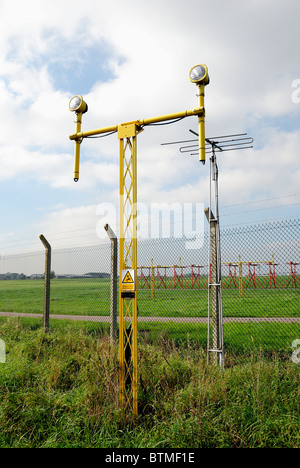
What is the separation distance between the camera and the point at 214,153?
5414 millimetres

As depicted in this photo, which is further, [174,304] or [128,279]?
[174,304]

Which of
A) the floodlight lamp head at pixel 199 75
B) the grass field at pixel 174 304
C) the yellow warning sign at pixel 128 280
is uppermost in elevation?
the floodlight lamp head at pixel 199 75

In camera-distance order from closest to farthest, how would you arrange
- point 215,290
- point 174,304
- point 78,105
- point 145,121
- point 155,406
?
point 155,406
point 145,121
point 78,105
point 215,290
point 174,304

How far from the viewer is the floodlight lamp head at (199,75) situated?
3818mm

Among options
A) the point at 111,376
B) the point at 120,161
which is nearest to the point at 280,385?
the point at 111,376

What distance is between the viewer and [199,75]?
3.85 m

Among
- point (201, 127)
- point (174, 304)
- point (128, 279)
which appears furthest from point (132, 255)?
point (174, 304)

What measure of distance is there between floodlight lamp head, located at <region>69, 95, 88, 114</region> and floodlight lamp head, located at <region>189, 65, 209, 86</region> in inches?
59.6

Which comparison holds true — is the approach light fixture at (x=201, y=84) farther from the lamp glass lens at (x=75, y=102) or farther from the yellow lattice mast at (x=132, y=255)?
the lamp glass lens at (x=75, y=102)

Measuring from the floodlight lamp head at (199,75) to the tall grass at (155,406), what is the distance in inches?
129

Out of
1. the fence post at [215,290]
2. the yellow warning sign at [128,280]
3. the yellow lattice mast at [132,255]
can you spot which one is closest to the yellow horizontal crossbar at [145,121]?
the yellow lattice mast at [132,255]

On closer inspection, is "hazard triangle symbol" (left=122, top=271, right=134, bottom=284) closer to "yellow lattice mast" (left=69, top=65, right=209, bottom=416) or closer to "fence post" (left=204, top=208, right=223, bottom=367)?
"yellow lattice mast" (left=69, top=65, right=209, bottom=416)

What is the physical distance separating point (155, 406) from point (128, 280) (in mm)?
1358

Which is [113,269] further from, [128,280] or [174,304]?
[174,304]
